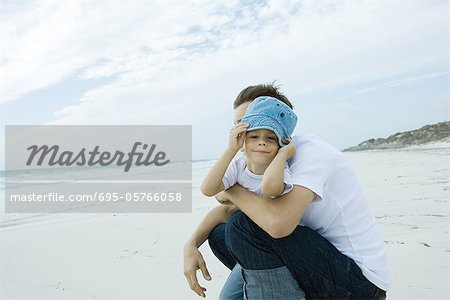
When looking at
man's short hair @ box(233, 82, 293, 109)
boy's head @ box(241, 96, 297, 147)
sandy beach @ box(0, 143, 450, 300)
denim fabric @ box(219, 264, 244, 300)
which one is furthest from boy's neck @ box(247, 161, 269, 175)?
sandy beach @ box(0, 143, 450, 300)

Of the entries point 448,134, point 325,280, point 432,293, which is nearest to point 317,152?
point 325,280

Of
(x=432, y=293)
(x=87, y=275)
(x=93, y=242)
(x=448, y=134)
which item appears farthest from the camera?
(x=448, y=134)

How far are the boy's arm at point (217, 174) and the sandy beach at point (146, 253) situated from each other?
1275mm

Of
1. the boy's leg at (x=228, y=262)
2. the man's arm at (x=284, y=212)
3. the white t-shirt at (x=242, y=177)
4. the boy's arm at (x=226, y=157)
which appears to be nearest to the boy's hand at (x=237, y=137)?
the boy's arm at (x=226, y=157)

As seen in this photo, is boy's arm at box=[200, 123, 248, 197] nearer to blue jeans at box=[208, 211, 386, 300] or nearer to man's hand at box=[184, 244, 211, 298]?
blue jeans at box=[208, 211, 386, 300]

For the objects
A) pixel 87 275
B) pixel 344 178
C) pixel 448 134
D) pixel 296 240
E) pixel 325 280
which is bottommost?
pixel 87 275

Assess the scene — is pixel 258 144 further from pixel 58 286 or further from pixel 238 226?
pixel 58 286

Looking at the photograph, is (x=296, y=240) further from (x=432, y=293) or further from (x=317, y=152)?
(x=432, y=293)

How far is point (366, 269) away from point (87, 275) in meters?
2.31

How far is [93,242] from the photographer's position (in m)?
4.57

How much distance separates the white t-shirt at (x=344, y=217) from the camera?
1712 millimetres

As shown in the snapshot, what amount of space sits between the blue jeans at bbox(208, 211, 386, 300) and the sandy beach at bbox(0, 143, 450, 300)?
42.2 inches

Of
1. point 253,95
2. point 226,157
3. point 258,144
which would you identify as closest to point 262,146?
point 258,144

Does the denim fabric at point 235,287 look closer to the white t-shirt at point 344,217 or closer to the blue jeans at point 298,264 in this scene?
the blue jeans at point 298,264
